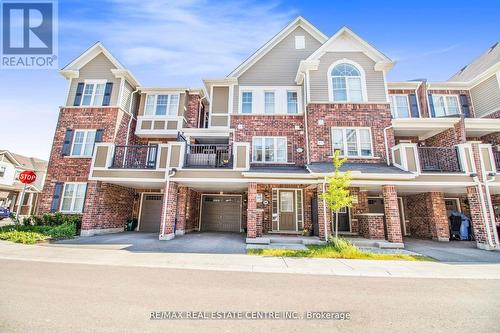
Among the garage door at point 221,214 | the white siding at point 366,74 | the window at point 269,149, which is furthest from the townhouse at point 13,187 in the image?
the white siding at point 366,74

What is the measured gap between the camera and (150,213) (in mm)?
16109

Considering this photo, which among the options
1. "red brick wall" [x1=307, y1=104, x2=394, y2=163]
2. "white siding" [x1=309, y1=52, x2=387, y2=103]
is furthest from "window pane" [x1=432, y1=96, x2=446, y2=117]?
"red brick wall" [x1=307, y1=104, x2=394, y2=163]

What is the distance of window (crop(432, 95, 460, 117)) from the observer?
1580cm

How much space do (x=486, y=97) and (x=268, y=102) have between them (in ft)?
48.7

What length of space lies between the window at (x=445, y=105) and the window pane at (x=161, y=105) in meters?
19.9

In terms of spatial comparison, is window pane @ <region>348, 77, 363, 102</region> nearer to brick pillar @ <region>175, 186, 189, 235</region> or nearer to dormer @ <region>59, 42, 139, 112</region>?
brick pillar @ <region>175, 186, 189, 235</region>

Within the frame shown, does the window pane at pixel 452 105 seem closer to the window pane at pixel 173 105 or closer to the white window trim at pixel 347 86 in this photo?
the white window trim at pixel 347 86

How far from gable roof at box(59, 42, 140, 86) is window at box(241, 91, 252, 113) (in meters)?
8.41

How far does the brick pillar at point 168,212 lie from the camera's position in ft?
37.5

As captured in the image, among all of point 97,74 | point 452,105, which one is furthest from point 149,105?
point 452,105

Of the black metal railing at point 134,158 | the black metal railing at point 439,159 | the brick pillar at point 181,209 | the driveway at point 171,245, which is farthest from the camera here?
the brick pillar at point 181,209

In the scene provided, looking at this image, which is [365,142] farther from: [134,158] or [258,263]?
[134,158]

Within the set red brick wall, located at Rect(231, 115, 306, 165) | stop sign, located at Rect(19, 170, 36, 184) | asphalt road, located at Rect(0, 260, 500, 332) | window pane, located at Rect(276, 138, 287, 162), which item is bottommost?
asphalt road, located at Rect(0, 260, 500, 332)

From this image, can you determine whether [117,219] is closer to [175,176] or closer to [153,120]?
[175,176]
